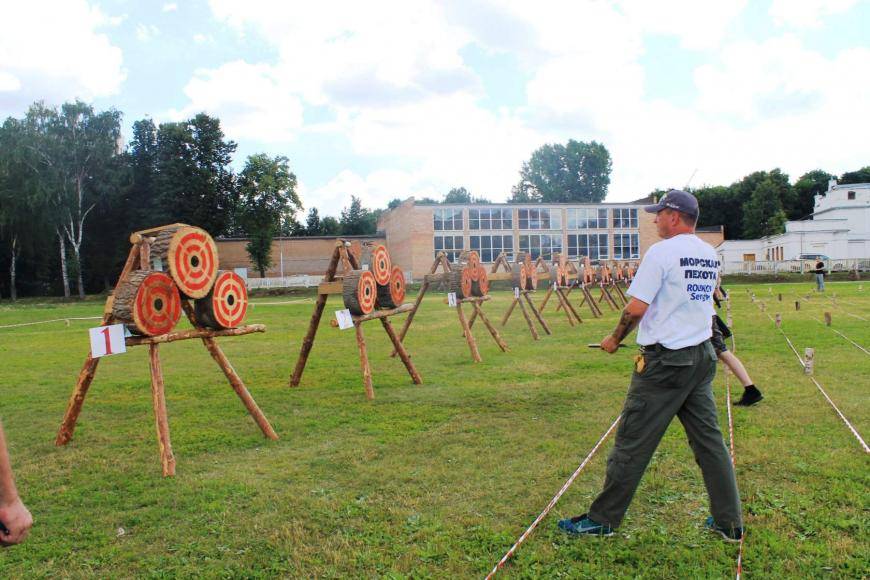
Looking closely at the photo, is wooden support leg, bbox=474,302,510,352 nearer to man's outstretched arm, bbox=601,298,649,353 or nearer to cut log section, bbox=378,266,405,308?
cut log section, bbox=378,266,405,308

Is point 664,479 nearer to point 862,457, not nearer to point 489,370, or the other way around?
point 862,457

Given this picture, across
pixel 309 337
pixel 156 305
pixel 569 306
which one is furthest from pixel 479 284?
pixel 156 305

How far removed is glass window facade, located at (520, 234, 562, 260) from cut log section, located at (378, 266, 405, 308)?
50234 mm

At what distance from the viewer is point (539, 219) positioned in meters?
60.0

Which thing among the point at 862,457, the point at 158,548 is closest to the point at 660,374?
the point at 862,457

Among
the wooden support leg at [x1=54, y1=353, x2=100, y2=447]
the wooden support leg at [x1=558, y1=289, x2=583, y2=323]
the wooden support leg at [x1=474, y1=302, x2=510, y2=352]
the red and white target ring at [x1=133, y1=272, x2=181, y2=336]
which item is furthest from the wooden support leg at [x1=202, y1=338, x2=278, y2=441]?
the wooden support leg at [x1=558, y1=289, x2=583, y2=323]

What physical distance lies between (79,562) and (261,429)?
3.11 metres

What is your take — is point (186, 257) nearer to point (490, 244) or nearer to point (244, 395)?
point (244, 395)

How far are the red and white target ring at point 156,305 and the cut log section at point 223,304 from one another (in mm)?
298

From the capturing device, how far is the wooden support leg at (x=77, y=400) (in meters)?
6.73

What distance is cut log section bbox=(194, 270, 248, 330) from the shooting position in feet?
22.7

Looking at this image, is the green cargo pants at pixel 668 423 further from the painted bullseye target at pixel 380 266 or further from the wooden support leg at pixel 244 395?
the painted bullseye target at pixel 380 266

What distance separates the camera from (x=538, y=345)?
14.6 m

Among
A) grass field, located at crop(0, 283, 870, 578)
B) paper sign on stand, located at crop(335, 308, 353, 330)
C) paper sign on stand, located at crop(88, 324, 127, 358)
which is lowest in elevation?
A: grass field, located at crop(0, 283, 870, 578)
